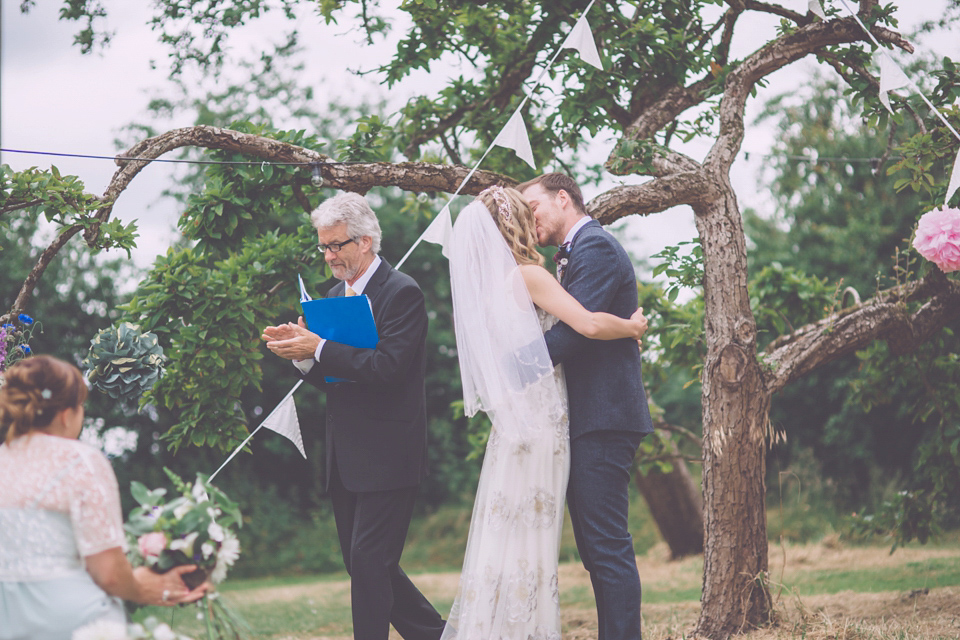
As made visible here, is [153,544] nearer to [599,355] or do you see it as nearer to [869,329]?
[599,355]

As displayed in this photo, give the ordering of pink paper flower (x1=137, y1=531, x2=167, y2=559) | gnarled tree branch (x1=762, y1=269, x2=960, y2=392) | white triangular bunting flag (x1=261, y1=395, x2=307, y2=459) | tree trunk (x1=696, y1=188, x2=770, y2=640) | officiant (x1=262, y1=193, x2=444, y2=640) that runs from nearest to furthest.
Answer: pink paper flower (x1=137, y1=531, x2=167, y2=559) → officiant (x1=262, y1=193, x2=444, y2=640) → white triangular bunting flag (x1=261, y1=395, x2=307, y2=459) → tree trunk (x1=696, y1=188, x2=770, y2=640) → gnarled tree branch (x1=762, y1=269, x2=960, y2=392)

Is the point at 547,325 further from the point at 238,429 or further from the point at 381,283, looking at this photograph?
the point at 238,429

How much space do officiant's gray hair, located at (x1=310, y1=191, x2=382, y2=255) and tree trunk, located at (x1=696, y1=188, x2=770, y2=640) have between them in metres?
1.98

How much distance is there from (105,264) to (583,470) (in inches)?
419

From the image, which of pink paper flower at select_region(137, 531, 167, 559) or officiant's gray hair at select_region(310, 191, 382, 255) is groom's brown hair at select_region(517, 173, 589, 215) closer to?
officiant's gray hair at select_region(310, 191, 382, 255)

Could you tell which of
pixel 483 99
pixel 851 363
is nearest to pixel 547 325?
pixel 483 99

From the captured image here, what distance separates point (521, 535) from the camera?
3.02 meters

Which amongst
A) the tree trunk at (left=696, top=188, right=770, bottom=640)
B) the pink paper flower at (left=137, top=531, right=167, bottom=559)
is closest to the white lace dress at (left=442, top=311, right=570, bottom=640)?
Answer: the pink paper flower at (left=137, top=531, right=167, bottom=559)

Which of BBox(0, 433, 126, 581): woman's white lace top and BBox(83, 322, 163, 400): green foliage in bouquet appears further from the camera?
BBox(83, 322, 163, 400): green foliage in bouquet

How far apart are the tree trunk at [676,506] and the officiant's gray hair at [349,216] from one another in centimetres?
544

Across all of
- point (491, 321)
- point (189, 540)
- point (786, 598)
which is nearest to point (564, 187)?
point (491, 321)

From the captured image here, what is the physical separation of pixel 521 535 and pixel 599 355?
711 millimetres

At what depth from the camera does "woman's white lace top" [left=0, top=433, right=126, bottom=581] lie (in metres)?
2.05

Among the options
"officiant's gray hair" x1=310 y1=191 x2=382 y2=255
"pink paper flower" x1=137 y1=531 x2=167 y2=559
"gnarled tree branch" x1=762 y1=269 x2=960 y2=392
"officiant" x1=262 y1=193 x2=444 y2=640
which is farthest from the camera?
"gnarled tree branch" x1=762 y1=269 x2=960 y2=392
